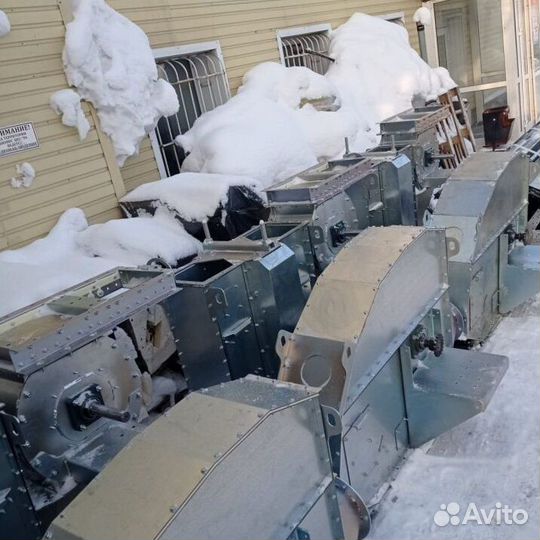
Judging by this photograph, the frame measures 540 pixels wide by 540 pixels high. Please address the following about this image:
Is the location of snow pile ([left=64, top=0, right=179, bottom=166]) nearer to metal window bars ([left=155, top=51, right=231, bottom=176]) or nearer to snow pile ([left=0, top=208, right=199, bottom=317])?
metal window bars ([left=155, top=51, right=231, bottom=176])

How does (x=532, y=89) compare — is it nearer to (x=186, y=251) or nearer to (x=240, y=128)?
(x=240, y=128)

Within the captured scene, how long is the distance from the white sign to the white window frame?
462cm

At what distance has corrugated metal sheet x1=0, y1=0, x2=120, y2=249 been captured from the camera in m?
4.92

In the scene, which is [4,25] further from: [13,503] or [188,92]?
[13,503]

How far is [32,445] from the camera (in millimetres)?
2551

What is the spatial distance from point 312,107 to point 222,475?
6.73 meters

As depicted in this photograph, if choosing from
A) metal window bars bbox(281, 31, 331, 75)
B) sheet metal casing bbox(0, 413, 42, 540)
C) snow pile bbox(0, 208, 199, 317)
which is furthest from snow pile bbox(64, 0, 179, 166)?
sheet metal casing bbox(0, 413, 42, 540)

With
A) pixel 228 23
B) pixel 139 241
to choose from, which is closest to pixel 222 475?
pixel 139 241

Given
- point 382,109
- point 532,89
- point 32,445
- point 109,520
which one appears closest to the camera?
point 109,520

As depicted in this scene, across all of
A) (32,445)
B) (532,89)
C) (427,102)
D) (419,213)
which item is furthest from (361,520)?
(532,89)

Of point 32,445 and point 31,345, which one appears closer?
point 31,345

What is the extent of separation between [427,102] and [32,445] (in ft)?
31.0

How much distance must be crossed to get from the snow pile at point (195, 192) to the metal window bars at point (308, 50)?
14.2 ft

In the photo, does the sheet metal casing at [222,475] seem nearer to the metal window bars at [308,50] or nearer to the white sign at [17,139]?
the white sign at [17,139]
